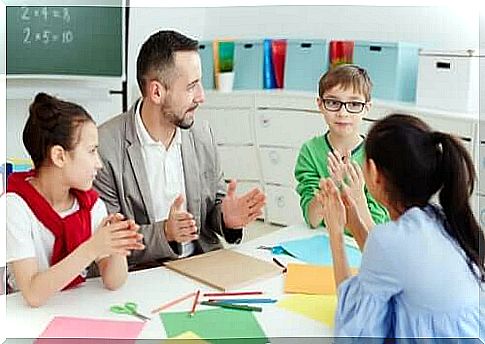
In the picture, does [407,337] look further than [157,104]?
No

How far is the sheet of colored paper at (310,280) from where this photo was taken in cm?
79

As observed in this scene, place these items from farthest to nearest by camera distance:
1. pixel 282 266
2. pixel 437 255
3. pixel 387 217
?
pixel 282 266
pixel 387 217
pixel 437 255

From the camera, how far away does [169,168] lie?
3.12ft

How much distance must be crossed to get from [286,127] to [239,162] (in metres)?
0.08

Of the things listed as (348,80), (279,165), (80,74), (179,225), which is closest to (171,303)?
(179,225)

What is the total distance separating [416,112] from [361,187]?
0.14 m

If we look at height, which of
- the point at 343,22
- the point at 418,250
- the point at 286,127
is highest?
the point at 343,22

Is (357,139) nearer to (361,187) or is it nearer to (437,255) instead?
(361,187)

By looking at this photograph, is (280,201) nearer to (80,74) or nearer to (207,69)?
(207,69)

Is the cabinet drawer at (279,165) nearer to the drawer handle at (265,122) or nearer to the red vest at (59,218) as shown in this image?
the drawer handle at (265,122)

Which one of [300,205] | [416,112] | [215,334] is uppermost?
[416,112]

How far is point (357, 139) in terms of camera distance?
82 cm

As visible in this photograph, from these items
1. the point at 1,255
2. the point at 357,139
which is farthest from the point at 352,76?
the point at 1,255

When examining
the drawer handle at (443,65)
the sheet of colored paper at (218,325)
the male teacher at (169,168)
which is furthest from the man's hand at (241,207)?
the drawer handle at (443,65)
